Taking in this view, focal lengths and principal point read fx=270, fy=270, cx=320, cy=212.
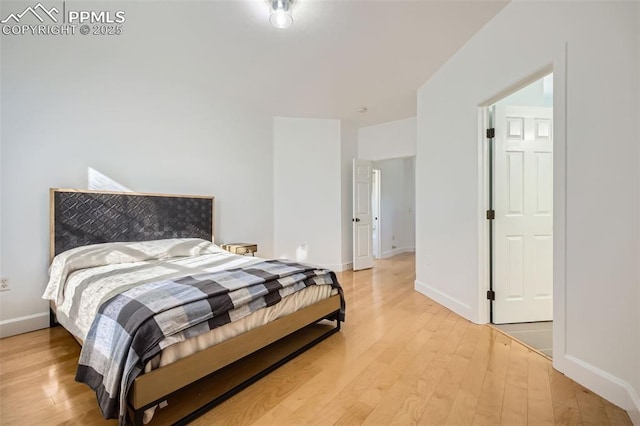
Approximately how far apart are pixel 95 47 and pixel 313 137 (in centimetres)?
290

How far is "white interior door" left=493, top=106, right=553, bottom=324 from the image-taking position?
2467 millimetres

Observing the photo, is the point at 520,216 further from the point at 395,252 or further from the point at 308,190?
the point at 395,252

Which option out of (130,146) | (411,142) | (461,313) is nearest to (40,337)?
(130,146)

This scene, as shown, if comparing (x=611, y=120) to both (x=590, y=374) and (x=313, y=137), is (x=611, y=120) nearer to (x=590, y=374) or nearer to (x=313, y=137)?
(x=590, y=374)

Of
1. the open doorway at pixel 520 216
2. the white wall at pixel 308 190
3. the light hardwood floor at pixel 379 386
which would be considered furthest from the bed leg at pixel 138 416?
the white wall at pixel 308 190

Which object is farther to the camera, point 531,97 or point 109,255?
point 531,97

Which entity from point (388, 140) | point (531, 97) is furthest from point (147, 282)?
point (388, 140)

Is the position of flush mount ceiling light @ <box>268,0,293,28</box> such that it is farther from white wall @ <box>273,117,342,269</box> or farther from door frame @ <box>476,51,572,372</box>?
white wall @ <box>273,117,342,269</box>

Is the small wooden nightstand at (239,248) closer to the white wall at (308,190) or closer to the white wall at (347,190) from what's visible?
the white wall at (308,190)

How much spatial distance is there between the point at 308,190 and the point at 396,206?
306 centimetres

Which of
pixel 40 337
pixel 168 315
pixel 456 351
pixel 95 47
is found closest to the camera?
pixel 168 315

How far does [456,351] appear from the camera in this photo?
6.63 ft

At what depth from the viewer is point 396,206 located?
6785 mm

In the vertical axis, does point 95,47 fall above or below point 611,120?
above
